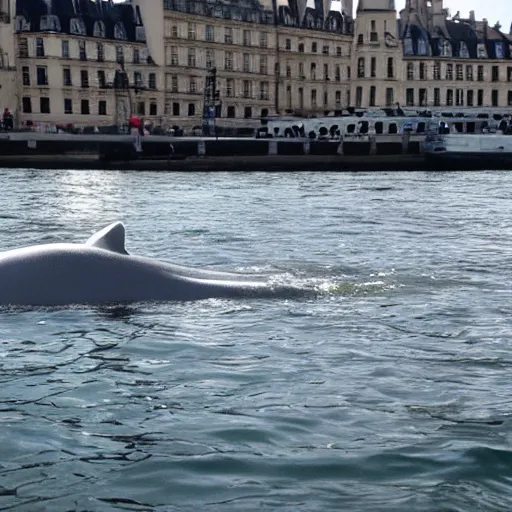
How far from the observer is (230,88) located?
110062 mm

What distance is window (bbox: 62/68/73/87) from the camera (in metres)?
98.7

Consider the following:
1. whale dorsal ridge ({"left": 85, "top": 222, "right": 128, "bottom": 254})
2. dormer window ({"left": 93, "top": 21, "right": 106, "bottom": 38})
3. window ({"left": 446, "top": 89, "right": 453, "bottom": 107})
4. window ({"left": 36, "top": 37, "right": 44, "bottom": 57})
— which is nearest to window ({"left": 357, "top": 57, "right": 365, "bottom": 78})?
window ({"left": 446, "top": 89, "right": 453, "bottom": 107})

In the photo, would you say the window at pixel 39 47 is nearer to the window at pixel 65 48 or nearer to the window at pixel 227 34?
the window at pixel 65 48

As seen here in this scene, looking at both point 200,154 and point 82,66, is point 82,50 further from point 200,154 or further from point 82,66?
point 200,154

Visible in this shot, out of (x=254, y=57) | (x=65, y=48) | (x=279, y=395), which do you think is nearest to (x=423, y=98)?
(x=254, y=57)

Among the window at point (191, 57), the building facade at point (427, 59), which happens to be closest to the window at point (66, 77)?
the window at point (191, 57)

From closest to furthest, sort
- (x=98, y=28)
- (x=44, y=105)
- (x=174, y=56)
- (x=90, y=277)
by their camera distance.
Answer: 1. (x=90, y=277)
2. (x=44, y=105)
3. (x=98, y=28)
4. (x=174, y=56)

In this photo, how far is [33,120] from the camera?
96.1 meters

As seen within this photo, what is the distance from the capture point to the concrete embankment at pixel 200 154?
66.8 metres

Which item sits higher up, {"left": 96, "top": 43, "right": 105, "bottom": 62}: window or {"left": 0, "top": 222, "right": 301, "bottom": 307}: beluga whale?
{"left": 96, "top": 43, "right": 105, "bottom": 62}: window

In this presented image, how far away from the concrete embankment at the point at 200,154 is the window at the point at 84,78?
27293mm

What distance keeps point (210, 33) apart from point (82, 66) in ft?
46.9

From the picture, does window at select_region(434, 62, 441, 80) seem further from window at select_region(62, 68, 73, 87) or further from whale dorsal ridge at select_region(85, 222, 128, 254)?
whale dorsal ridge at select_region(85, 222, 128, 254)

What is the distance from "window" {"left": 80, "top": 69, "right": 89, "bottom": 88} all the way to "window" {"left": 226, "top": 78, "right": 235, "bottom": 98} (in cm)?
1484
